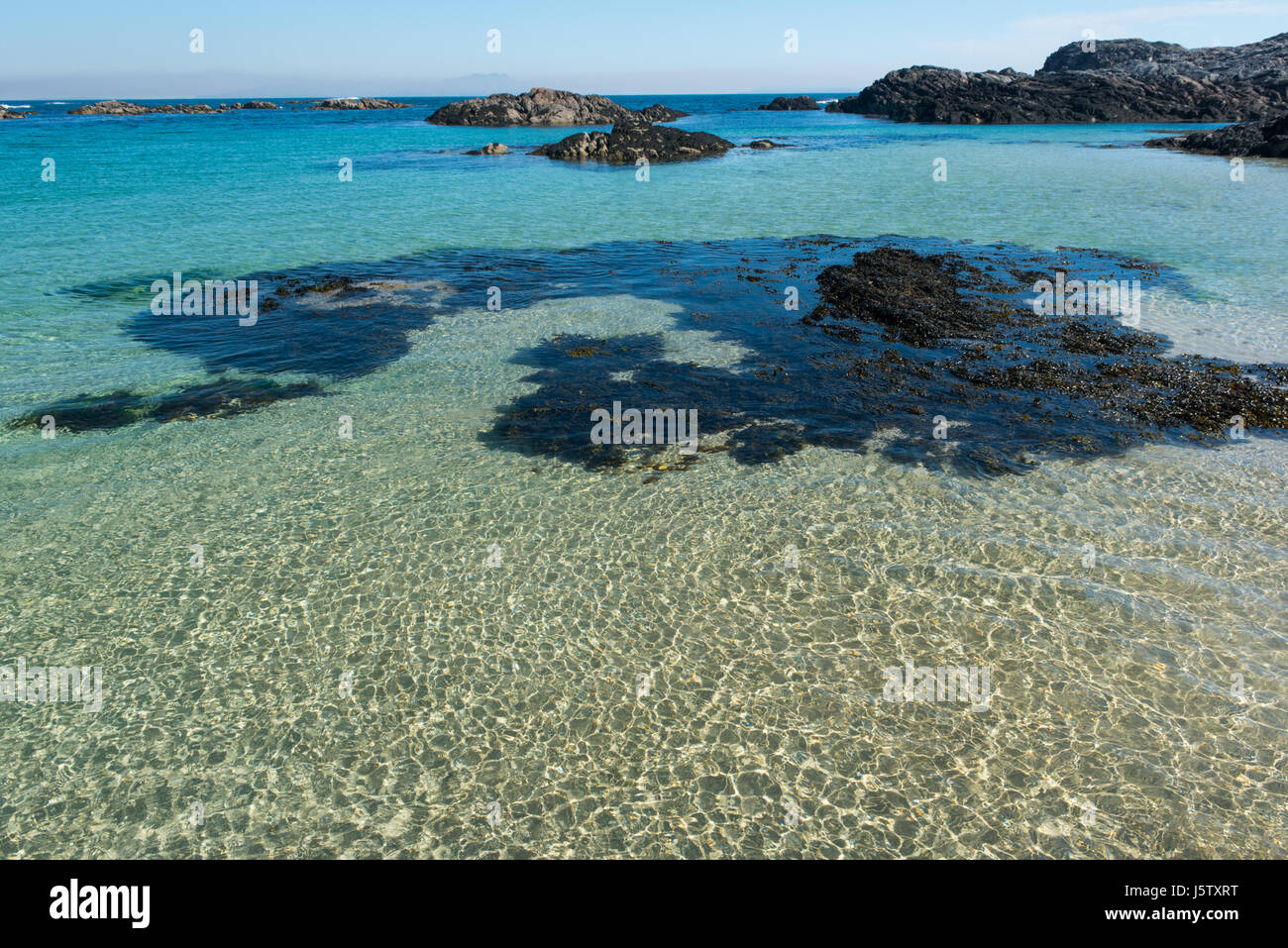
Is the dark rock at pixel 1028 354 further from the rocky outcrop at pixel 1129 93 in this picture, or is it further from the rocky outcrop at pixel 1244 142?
the rocky outcrop at pixel 1129 93

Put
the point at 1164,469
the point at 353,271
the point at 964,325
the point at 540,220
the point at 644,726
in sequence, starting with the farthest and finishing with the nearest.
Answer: the point at 540,220, the point at 353,271, the point at 964,325, the point at 1164,469, the point at 644,726

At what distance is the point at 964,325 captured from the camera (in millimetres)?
21797

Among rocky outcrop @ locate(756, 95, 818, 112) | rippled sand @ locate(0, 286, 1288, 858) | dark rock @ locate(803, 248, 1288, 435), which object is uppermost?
rocky outcrop @ locate(756, 95, 818, 112)

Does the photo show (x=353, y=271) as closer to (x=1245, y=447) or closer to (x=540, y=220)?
(x=540, y=220)

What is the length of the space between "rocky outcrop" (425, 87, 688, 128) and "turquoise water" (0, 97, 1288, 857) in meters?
105

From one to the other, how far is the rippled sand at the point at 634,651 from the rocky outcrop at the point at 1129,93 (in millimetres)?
114157

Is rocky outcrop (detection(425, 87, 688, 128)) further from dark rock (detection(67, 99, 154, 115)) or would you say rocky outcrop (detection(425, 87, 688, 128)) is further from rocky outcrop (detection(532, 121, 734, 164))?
dark rock (detection(67, 99, 154, 115))

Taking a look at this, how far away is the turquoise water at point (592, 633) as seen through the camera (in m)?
7.75

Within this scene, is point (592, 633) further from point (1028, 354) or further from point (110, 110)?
point (110, 110)

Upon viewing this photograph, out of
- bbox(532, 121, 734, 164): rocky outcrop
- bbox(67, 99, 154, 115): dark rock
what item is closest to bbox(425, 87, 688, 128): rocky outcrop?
bbox(532, 121, 734, 164): rocky outcrop

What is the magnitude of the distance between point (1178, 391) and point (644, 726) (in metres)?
16.4

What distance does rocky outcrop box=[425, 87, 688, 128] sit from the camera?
112 meters
